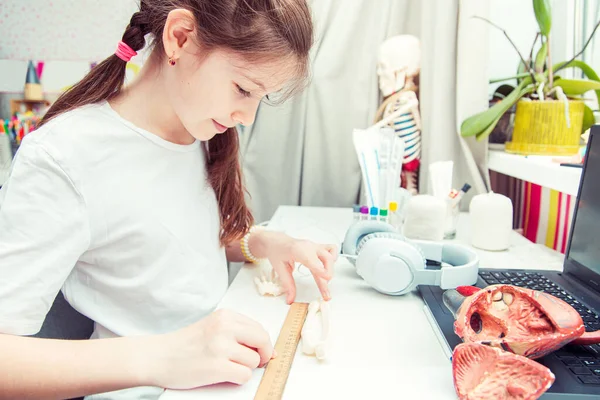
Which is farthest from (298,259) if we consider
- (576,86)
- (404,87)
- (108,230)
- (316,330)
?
(576,86)

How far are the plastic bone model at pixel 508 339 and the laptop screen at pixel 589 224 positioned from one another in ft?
0.72

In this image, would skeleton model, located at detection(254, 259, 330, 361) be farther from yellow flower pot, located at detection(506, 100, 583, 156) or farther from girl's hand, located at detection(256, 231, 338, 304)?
yellow flower pot, located at detection(506, 100, 583, 156)

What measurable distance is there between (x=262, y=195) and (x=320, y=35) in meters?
0.51

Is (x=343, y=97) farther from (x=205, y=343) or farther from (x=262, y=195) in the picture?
(x=205, y=343)

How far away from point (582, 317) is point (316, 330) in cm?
33

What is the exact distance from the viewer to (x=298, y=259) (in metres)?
0.74

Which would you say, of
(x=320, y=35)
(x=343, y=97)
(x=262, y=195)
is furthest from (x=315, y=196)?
(x=320, y=35)

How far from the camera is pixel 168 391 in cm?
47

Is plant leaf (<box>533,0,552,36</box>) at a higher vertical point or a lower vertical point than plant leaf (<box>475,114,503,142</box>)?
higher

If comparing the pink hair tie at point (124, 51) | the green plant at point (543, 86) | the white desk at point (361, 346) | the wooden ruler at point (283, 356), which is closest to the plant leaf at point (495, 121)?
the green plant at point (543, 86)

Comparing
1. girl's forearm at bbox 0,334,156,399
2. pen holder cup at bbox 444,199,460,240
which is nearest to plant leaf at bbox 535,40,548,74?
pen holder cup at bbox 444,199,460,240

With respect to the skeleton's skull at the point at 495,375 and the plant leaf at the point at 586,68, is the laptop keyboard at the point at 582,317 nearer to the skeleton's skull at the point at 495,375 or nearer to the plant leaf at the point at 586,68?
the skeleton's skull at the point at 495,375

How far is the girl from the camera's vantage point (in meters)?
0.49

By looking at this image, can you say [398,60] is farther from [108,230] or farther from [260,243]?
[108,230]
